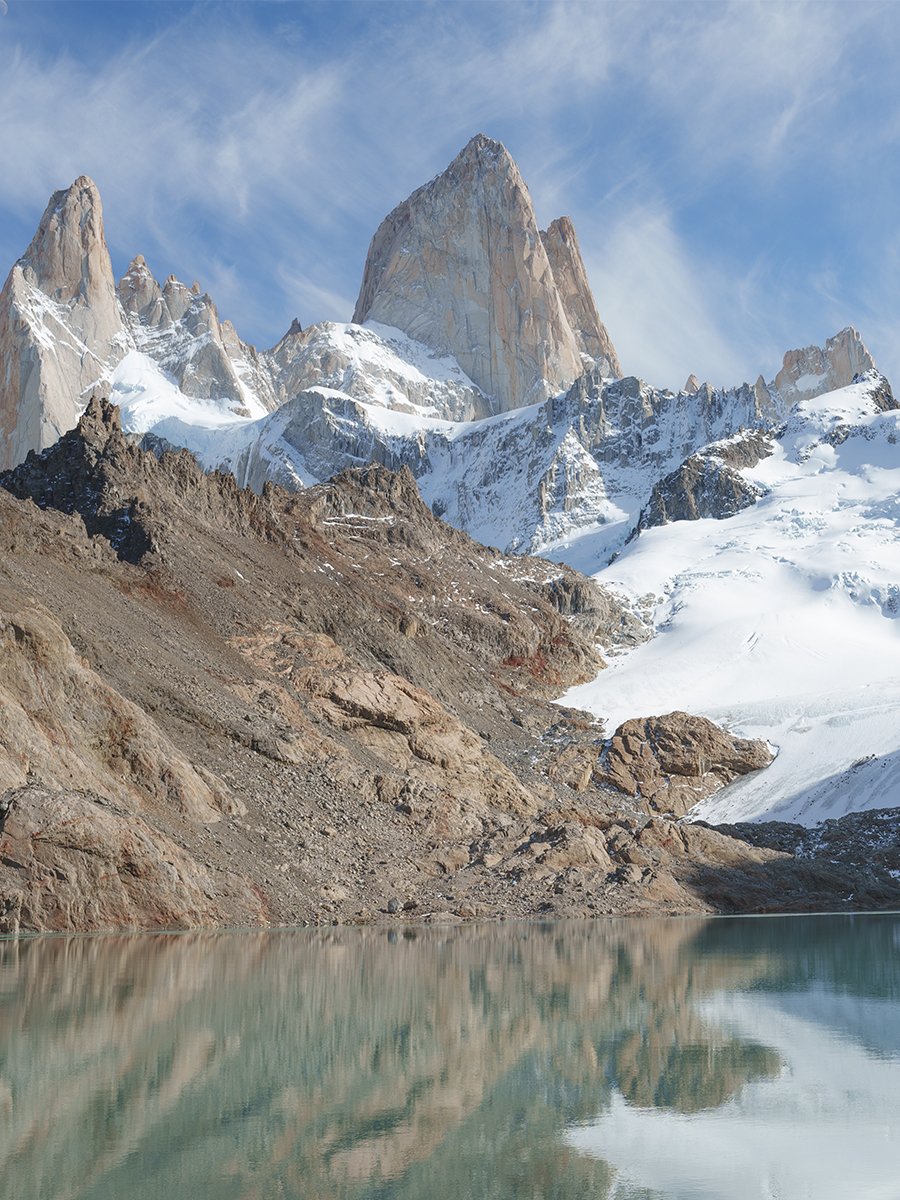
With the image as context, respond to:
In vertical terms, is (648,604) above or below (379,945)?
above

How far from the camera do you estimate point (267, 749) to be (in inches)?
2302

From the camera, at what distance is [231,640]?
7369 cm

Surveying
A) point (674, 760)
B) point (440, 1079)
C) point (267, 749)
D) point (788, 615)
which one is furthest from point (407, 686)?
point (788, 615)

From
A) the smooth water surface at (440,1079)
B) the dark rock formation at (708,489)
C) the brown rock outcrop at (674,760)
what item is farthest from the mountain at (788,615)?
the smooth water surface at (440,1079)

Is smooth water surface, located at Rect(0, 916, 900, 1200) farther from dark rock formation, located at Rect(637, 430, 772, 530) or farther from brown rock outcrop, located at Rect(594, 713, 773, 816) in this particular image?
dark rock formation, located at Rect(637, 430, 772, 530)

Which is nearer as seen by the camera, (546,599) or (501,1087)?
(501,1087)

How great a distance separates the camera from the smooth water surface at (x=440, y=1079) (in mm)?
13055

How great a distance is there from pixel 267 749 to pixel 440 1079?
41.2m

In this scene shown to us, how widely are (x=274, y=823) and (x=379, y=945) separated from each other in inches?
543

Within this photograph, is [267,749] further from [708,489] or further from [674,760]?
[708,489]

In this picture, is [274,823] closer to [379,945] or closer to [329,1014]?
[379,945]

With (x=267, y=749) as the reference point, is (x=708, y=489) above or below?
above

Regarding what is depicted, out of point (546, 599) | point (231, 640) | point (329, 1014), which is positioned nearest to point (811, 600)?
point (546, 599)

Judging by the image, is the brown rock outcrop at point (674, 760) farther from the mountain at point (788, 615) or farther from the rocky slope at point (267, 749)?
the mountain at point (788, 615)
